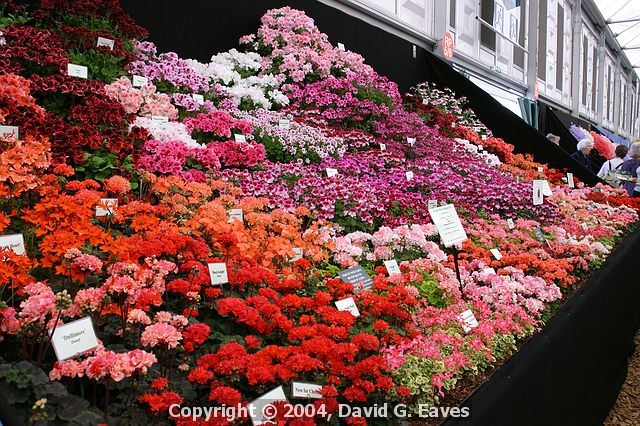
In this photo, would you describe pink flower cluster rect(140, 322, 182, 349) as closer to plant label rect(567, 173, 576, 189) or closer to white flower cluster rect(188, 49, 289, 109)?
white flower cluster rect(188, 49, 289, 109)

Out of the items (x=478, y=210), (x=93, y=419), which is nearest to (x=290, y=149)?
(x=478, y=210)

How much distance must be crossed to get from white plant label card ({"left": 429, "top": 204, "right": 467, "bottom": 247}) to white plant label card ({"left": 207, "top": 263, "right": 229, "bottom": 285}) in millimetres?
1060

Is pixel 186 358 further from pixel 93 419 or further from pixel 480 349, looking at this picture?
pixel 480 349

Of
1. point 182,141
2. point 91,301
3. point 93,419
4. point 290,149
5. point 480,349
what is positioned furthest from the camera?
point 290,149

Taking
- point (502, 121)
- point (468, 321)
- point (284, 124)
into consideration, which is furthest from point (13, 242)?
point (502, 121)

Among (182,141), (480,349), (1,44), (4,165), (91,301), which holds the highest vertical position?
(1,44)

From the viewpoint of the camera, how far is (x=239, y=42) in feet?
20.0

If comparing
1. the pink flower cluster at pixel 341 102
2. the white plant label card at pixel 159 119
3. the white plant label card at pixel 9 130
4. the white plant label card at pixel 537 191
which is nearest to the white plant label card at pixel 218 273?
the white plant label card at pixel 9 130

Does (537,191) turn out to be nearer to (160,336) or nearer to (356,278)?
(356,278)

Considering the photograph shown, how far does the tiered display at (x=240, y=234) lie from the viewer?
138cm

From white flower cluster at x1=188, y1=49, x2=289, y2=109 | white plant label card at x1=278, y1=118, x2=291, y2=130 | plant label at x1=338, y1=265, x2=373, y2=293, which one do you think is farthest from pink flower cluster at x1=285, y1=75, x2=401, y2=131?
plant label at x1=338, y1=265, x2=373, y2=293

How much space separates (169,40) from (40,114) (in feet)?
8.36

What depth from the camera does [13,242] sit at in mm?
1810

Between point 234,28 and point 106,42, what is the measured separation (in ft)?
7.87
